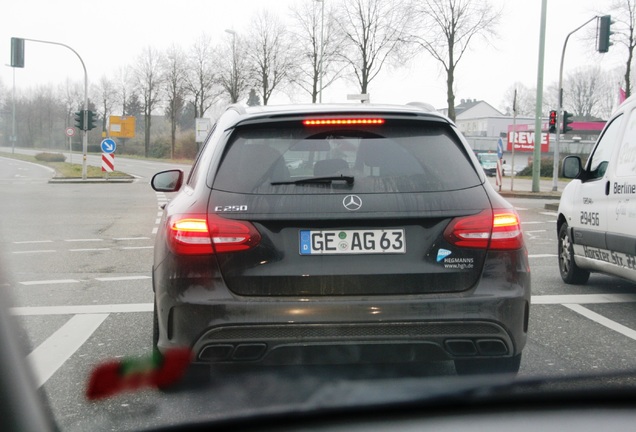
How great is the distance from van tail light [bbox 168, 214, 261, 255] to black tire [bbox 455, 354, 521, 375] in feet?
4.23

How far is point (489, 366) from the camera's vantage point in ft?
13.9

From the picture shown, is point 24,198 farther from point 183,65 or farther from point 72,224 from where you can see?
point 183,65

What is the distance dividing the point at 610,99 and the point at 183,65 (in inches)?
2634

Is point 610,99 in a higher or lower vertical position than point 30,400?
higher

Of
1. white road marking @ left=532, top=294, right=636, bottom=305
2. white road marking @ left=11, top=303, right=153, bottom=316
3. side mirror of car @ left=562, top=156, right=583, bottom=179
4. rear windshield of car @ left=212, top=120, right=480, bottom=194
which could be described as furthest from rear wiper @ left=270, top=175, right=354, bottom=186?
side mirror of car @ left=562, top=156, right=583, bottom=179

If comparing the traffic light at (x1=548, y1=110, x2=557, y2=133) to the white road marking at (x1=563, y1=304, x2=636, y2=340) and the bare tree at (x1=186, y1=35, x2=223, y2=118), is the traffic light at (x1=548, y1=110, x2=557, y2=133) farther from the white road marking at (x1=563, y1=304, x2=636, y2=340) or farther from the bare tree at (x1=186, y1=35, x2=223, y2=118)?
the bare tree at (x1=186, y1=35, x2=223, y2=118)

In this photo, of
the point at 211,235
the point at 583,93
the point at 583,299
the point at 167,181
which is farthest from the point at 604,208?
Result: the point at 583,93

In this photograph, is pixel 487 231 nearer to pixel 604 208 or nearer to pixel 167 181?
pixel 167 181

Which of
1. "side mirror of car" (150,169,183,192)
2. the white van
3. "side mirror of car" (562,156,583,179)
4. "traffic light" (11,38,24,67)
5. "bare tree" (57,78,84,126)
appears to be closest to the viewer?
"side mirror of car" (150,169,183,192)

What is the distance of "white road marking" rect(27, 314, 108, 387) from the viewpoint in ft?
16.0

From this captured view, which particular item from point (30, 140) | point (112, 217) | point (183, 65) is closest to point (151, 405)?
point (112, 217)

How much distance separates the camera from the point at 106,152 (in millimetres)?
34938

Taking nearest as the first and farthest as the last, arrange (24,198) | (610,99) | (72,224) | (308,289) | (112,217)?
1. (308,289)
2. (72,224)
3. (112,217)
4. (24,198)
5. (610,99)

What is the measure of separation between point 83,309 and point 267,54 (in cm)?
5033
